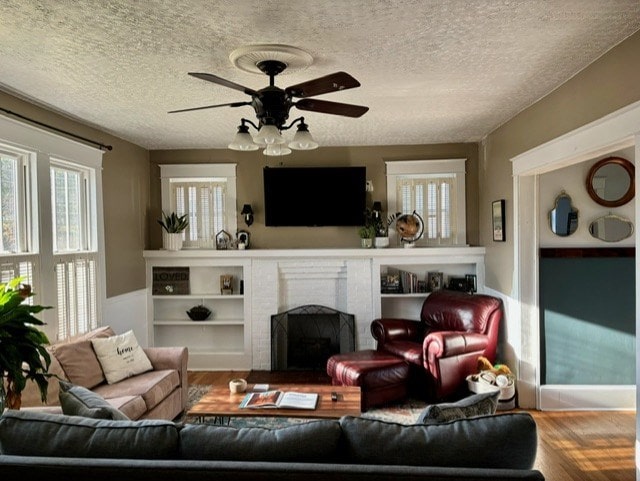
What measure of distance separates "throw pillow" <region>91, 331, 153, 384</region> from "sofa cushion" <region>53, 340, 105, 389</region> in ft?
0.17

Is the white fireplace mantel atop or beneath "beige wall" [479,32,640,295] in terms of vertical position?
beneath

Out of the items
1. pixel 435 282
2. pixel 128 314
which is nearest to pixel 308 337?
pixel 435 282

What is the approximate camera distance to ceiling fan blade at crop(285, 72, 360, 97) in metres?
2.09

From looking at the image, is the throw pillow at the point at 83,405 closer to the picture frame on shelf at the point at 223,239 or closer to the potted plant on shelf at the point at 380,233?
the picture frame on shelf at the point at 223,239

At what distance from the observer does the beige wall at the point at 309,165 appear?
5074mm

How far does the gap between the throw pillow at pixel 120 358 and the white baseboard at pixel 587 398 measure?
3489 mm

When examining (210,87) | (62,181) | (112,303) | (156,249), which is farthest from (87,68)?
(156,249)

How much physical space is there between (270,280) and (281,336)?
68 cm

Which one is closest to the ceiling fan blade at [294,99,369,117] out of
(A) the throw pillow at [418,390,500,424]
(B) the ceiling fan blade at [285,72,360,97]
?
(B) the ceiling fan blade at [285,72,360,97]

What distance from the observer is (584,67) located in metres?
2.70

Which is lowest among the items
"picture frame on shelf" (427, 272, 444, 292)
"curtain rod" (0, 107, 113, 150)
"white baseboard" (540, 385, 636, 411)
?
"white baseboard" (540, 385, 636, 411)

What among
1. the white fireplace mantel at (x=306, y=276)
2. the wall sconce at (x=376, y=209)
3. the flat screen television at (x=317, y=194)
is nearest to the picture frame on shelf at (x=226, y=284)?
the white fireplace mantel at (x=306, y=276)

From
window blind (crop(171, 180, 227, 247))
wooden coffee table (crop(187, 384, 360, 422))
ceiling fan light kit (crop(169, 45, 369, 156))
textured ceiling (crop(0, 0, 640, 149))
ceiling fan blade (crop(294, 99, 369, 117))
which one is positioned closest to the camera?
textured ceiling (crop(0, 0, 640, 149))

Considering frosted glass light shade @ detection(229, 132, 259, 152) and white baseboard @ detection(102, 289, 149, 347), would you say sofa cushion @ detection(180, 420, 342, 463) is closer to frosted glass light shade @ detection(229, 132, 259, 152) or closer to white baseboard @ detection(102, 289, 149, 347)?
frosted glass light shade @ detection(229, 132, 259, 152)
